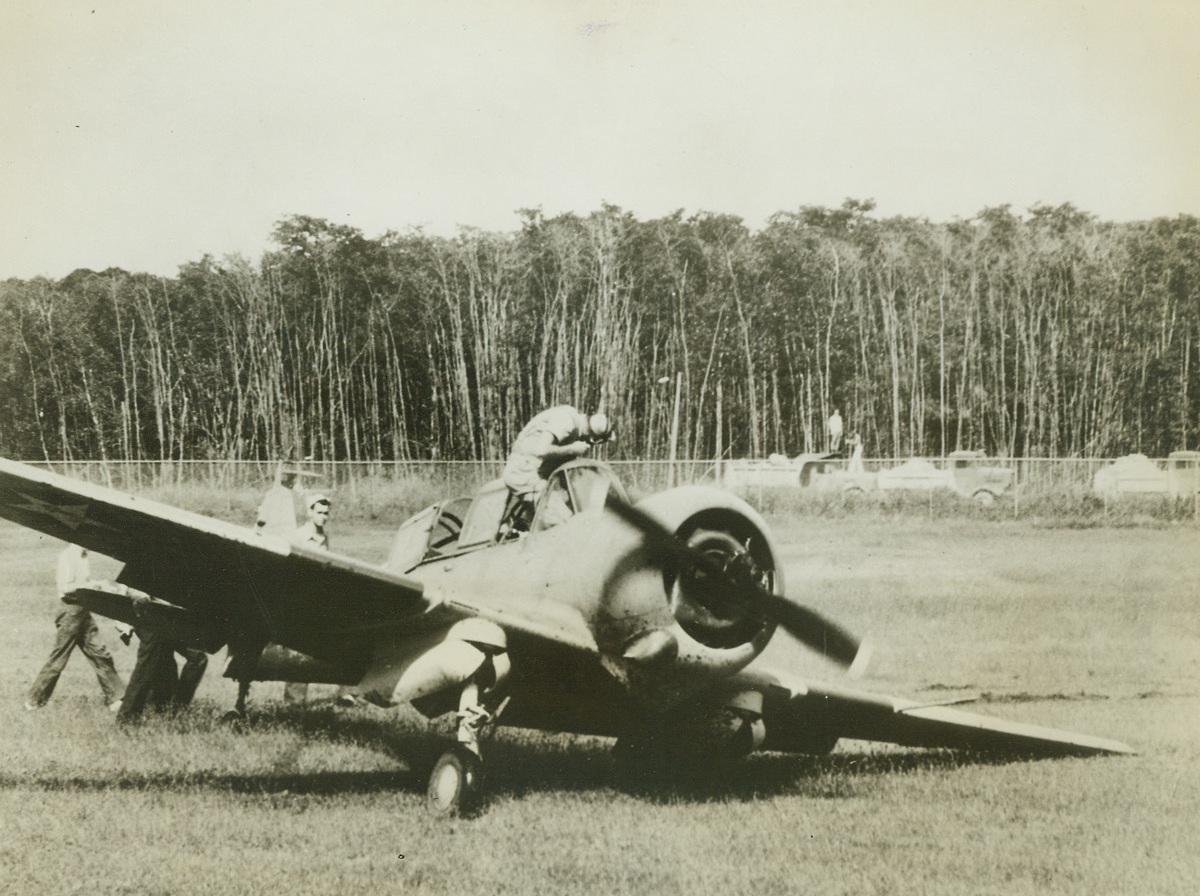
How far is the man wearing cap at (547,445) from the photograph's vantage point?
6738 mm

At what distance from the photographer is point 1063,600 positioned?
13.5 metres

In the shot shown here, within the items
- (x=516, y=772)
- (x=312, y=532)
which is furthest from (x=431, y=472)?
(x=516, y=772)

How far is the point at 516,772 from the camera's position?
756 centimetres

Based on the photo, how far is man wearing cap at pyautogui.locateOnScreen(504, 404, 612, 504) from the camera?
6.74 metres

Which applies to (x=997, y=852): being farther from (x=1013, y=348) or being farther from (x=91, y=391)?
(x=1013, y=348)

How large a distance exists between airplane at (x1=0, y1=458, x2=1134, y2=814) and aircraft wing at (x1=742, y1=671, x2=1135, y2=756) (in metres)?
0.02

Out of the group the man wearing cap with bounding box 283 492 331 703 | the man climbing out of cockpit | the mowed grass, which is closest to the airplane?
the man climbing out of cockpit

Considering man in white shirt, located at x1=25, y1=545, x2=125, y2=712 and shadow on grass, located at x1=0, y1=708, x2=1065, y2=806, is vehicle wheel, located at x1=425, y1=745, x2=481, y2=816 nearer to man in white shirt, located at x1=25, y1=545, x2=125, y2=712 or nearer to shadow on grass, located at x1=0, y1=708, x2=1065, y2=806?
shadow on grass, located at x1=0, y1=708, x2=1065, y2=806

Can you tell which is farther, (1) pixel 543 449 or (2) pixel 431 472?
(2) pixel 431 472

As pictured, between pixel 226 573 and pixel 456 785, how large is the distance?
6.86 ft

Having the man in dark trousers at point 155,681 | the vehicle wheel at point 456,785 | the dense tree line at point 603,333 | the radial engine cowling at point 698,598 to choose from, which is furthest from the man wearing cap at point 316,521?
the radial engine cowling at point 698,598

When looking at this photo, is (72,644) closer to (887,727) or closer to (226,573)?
(226,573)

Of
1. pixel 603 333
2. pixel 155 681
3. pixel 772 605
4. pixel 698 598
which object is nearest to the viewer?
pixel 772 605

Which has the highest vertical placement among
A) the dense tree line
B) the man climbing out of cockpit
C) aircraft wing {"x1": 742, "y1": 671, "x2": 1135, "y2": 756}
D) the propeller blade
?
the dense tree line
